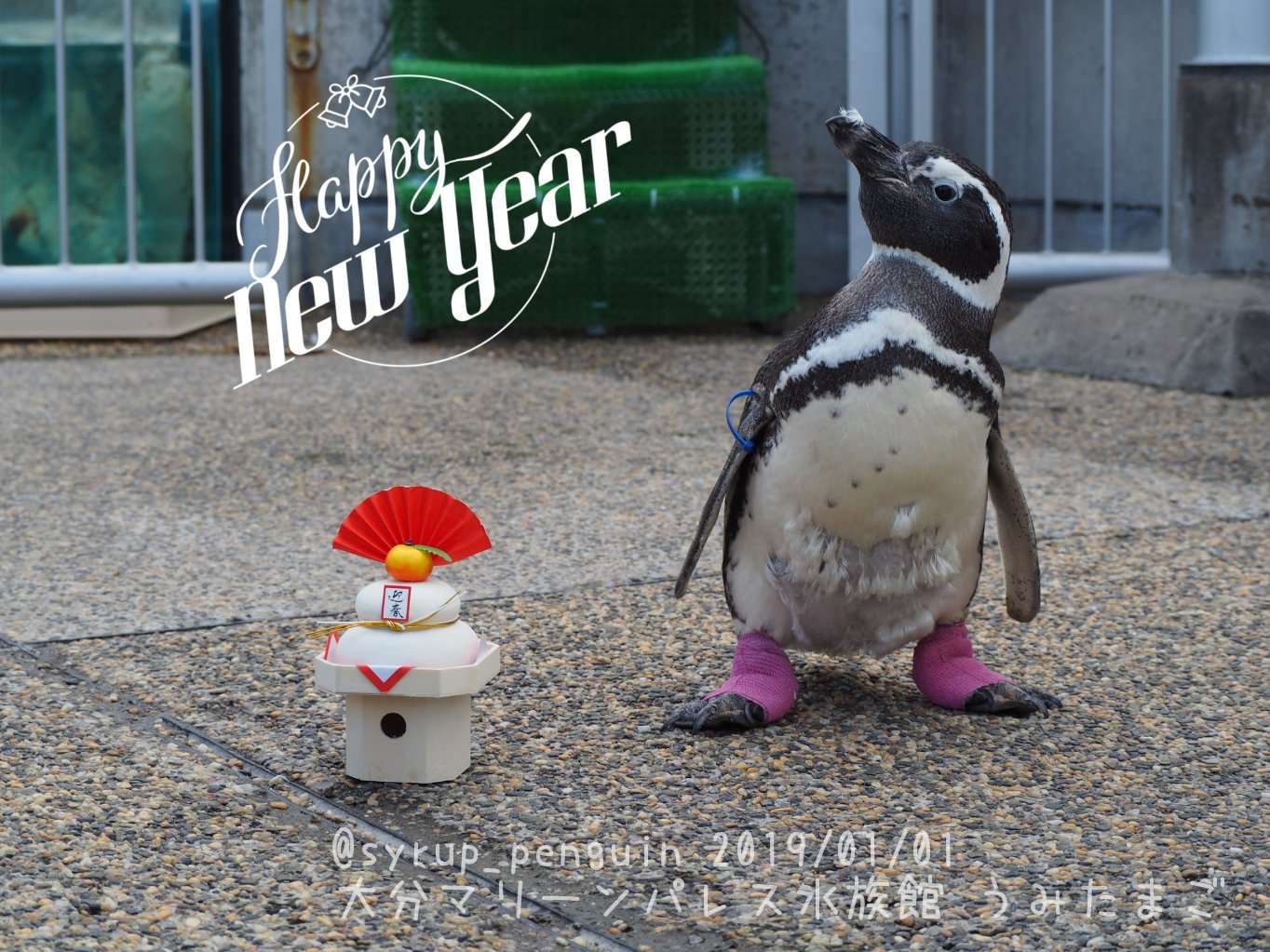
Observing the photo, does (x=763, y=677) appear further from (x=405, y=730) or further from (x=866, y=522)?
(x=405, y=730)

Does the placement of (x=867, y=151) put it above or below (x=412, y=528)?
above

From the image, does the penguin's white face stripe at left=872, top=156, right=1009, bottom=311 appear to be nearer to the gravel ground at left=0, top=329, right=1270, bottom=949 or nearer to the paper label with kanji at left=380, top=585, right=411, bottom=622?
the gravel ground at left=0, top=329, right=1270, bottom=949

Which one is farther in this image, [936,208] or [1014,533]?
[1014,533]

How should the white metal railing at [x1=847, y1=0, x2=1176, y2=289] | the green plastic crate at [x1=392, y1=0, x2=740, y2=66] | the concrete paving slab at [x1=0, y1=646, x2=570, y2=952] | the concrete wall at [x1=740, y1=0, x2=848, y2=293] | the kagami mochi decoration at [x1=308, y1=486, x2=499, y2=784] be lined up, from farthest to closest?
the concrete wall at [x1=740, y1=0, x2=848, y2=293] < the green plastic crate at [x1=392, y1=0, x2=740, y2=66] < the white metal railing at [x1=847, y1=0, x2=1176, y2=289] < the kagami mochi decoration at [x1=308, y1=486, x2=499, y2=784] < the concrete paving slab at [x1=0, y1=646, x2=570, y2=952]

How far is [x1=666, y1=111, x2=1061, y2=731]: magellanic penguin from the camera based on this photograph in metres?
2.07

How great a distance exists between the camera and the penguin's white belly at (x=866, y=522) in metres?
2.07

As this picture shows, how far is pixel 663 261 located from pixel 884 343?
416 cm

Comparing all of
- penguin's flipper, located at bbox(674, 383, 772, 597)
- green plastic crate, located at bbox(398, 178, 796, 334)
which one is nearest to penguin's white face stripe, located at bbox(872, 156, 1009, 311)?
penguin's flipper, located at bbox(674, 383, 772, 597)

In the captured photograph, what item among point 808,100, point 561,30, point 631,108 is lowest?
point 631,108

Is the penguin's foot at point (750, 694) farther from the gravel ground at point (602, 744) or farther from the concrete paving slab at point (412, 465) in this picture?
the concrete paving slab at point (412, 465)

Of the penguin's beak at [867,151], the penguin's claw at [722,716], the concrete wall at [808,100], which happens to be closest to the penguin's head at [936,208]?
the penguin's beak at [867,151]

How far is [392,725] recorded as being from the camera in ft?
6.67

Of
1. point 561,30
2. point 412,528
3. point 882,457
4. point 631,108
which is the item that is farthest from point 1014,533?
point 561,30

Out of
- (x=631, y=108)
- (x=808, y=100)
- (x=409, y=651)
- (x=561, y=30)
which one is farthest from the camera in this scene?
(x=808, y=100)
